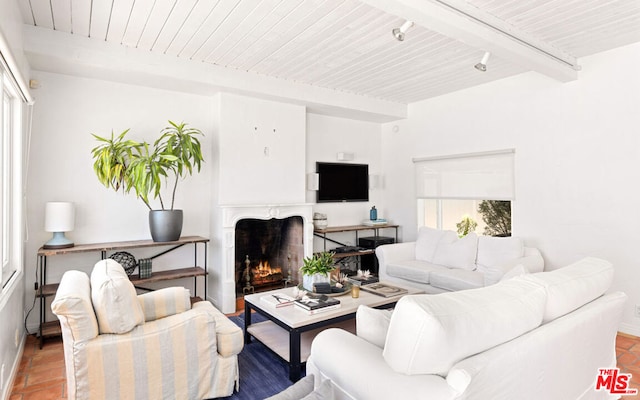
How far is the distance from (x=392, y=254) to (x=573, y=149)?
7.72 ft

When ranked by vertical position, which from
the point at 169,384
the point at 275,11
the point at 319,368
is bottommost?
the point at 169,384

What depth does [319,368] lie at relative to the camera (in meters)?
1.75

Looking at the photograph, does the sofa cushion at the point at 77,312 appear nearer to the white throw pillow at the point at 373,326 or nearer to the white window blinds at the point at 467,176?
the white throw pillow at the point at 373,326

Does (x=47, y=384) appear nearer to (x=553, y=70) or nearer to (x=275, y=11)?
(x=275, y=11)

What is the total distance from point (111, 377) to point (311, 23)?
9.64 ft

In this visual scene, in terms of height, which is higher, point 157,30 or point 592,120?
point 157,30

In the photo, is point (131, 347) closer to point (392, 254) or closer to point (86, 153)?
point (86, 153)

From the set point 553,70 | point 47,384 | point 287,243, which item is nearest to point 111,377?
point 47,384

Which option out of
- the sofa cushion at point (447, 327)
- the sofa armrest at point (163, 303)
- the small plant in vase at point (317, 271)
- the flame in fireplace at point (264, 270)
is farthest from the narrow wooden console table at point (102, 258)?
the sofa cushion at point (447, 327)

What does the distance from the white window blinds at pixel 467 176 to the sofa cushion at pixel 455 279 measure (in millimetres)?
1219

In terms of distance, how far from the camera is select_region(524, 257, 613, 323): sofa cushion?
179cm

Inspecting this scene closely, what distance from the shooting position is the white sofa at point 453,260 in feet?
13.0

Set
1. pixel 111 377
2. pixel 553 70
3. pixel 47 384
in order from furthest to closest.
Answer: pixel 553 70
pixel 47 384
pixel 111 377

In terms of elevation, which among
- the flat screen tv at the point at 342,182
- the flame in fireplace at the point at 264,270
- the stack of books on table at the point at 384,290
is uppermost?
the flat screen tv at the point at 342,182
